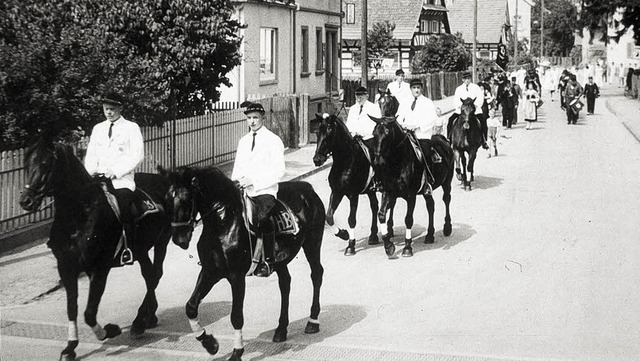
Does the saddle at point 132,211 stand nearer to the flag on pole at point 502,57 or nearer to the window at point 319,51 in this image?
the window at point 319,51

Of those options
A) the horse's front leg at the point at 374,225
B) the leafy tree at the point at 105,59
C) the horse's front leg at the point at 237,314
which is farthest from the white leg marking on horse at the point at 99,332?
the leafy tree at the point at 105,59

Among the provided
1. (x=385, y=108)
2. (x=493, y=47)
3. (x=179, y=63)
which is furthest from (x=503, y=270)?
(x=493, y=47)

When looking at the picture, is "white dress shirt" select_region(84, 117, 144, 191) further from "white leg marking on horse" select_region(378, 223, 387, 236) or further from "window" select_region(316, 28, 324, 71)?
"window" select_region(316, 28, 324, 71)

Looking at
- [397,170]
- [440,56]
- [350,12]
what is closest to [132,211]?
[397,170]

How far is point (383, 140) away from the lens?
472 inches

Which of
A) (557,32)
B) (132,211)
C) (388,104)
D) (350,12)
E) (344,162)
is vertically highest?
(557,32)

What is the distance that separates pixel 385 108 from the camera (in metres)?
21.9

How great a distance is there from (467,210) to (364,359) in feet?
28.2

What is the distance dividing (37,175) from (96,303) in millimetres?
1206

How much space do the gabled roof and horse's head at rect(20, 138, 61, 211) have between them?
57.4 meters

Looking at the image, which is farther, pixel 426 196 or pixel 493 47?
pixel 493 47

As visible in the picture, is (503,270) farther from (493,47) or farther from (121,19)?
(493,47)

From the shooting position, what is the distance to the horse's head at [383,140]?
11992 millimetres

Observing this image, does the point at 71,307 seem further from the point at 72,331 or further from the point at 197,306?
the point at 197,306
